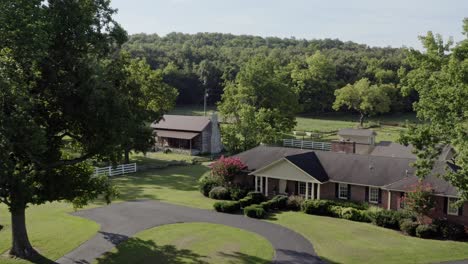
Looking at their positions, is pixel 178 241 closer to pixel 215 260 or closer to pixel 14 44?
pixel 215 260

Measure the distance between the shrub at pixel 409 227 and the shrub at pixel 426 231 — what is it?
402 millimetres

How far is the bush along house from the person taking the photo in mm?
35750

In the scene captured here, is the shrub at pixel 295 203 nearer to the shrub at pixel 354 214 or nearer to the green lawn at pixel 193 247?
the shrub at pixel 354 214

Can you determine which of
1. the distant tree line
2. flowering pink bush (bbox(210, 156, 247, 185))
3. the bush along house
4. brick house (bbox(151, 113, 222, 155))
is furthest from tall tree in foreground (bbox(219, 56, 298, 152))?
flowering pink bush (bbox(210, 156, 247, 185))

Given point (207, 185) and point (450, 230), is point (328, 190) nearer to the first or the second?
point (207, 185)

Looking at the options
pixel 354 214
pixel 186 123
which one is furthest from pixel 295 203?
pixel 186 123

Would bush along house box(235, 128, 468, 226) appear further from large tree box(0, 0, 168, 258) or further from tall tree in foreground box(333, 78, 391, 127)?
tall tree in foreground box(333, 78, 391, 127)

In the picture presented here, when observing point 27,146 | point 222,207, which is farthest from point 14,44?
point 222,207

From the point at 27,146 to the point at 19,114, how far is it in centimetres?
146

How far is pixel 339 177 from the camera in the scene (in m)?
39.4

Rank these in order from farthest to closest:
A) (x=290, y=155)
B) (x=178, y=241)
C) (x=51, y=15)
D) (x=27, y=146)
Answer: (x=290, y=155) < (x=178, y=241) < (x=51, y=15) < (x=27, y=146)

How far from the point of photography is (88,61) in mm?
23953

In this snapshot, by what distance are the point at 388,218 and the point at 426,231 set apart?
2901 mm

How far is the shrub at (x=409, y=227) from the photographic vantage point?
104ft
